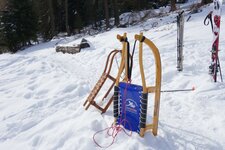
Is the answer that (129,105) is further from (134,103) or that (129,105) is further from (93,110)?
(93,110)

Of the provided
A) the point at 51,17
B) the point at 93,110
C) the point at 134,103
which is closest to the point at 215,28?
the point at 134,103

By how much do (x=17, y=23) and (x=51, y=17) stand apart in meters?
3.86

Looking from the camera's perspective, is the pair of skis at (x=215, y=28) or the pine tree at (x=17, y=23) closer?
the pair of skis at (x=215, y=28)

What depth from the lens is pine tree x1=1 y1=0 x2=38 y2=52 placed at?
22.3 m

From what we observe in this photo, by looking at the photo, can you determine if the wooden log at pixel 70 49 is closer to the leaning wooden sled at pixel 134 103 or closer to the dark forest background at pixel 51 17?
the dark forest background at pixel 51 17

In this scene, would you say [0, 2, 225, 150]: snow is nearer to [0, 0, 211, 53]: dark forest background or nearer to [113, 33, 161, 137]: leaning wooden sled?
[113, 33, 161, 137]: leaning wooden sled

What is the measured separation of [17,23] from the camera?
22.5 meters

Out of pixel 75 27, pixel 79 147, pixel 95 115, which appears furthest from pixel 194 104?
pixel 75 27

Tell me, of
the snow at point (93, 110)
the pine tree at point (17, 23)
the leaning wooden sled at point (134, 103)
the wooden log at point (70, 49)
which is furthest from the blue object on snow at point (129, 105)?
the pine tree at point (17, 23)

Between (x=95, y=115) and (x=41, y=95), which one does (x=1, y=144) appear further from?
(x=41, y=95)

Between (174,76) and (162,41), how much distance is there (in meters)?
3.95

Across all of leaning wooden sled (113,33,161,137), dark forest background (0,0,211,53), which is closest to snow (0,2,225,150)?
leaning wooden sled (113,33,161,137)

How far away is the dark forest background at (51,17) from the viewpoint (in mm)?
22328

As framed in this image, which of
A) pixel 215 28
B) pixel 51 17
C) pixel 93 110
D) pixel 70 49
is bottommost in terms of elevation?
pixel 93 110
